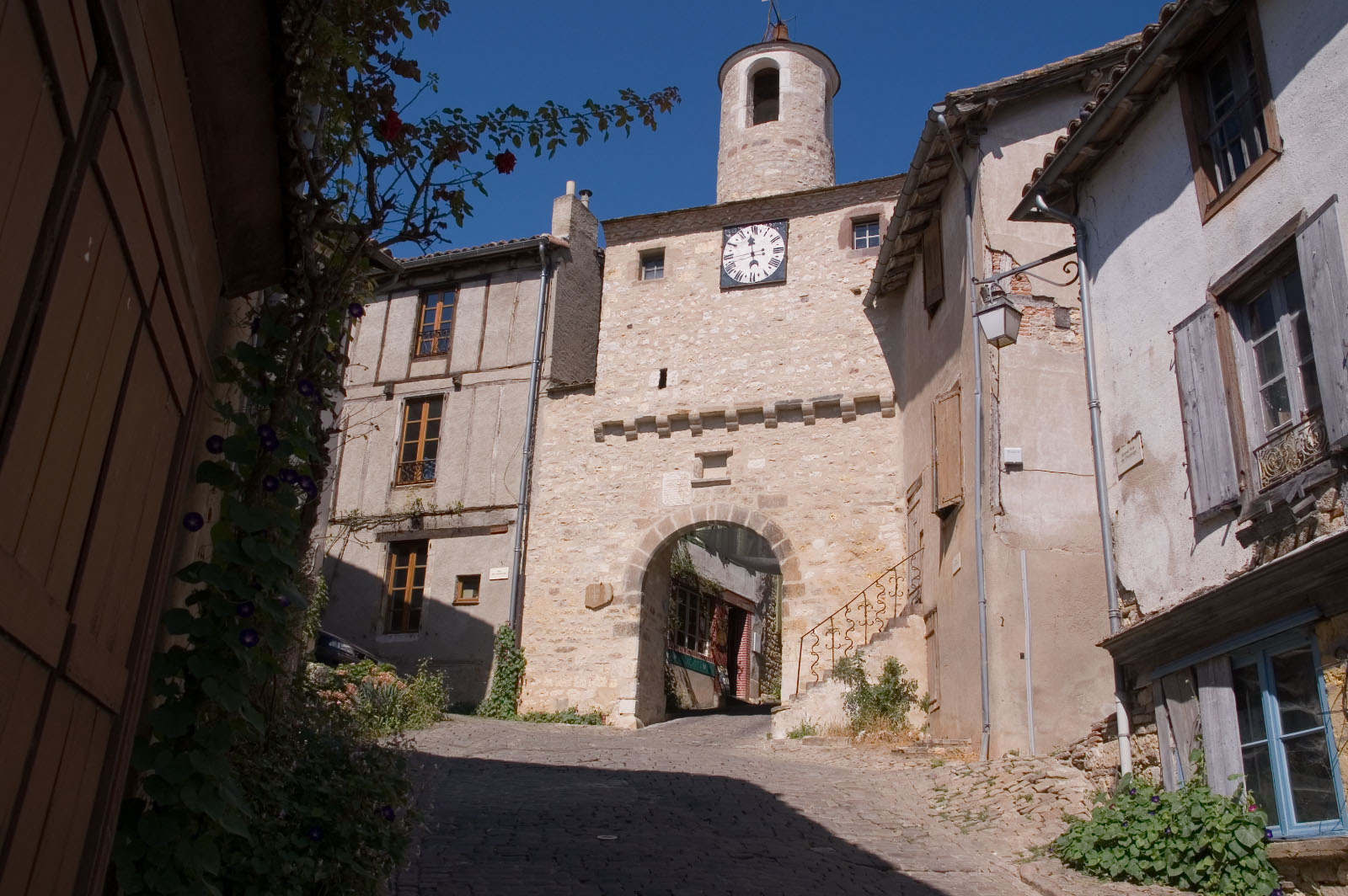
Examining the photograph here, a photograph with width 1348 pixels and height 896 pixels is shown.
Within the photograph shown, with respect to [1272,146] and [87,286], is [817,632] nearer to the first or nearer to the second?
[1272,146]

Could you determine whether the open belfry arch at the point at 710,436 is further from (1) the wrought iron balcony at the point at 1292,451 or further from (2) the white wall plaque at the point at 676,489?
(1) the wrought iron balcony at the point at 1292,451

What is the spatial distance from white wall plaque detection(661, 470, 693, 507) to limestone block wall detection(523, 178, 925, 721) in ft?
0.08

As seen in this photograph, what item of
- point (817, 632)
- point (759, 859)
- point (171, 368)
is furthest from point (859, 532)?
point (171, 368)

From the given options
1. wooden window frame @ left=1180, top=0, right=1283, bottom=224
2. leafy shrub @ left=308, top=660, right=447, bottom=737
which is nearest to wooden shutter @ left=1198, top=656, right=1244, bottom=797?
wooden window frame @ left=1180, top=0, right=1283, bottom=224

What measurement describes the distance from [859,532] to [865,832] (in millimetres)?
7836

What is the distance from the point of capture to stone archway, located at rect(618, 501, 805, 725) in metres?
15.7

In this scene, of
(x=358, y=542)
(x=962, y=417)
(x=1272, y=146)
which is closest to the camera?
(x=1272, y=146)

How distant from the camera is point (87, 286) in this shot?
7.54 ft

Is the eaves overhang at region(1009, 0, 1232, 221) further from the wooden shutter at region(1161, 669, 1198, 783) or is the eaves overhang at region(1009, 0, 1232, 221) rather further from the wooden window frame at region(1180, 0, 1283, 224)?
the wooden shutter at region(1161, 669, 1198, 783)

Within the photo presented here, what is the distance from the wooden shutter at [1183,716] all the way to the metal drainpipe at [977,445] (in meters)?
3.27

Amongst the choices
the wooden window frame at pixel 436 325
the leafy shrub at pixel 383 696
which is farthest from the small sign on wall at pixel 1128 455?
the wooden window frame at pixel 436 325

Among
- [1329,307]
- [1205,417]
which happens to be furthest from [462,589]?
[1329,307]

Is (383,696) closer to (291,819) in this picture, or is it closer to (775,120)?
(291,819)

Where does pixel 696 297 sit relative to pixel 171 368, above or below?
above
